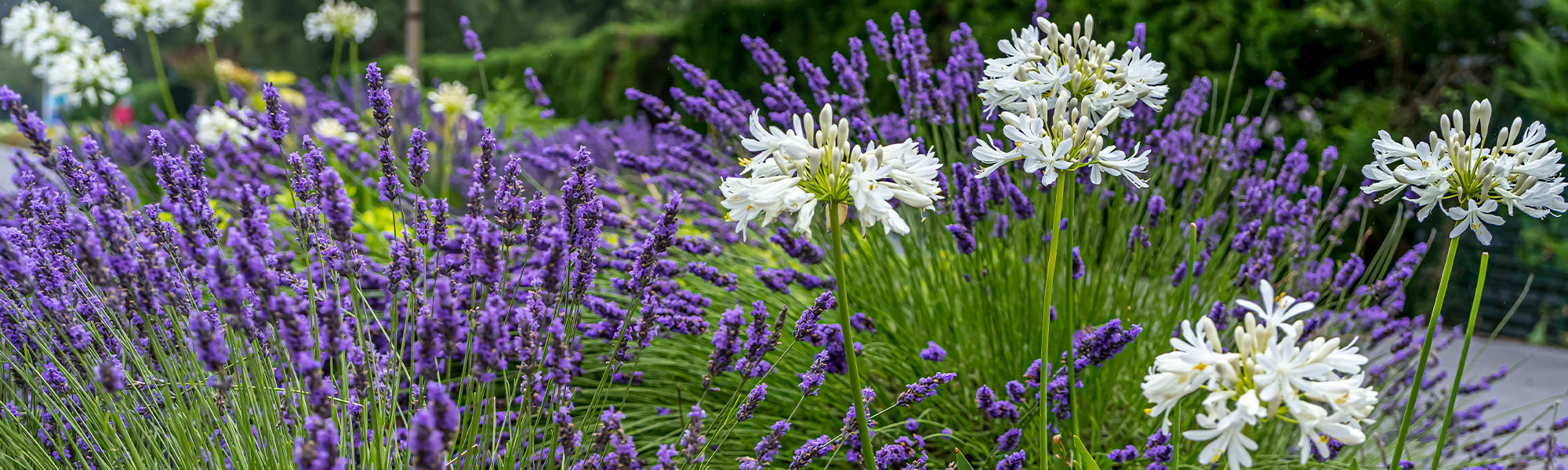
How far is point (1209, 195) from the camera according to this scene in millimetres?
2326

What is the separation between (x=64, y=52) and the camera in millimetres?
4551

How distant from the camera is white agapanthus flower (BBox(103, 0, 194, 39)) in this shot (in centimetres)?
440

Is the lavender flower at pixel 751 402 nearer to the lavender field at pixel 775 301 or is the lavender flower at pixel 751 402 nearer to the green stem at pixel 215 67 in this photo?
the lavender field at pixel 775 301

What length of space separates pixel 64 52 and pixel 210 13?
72cm

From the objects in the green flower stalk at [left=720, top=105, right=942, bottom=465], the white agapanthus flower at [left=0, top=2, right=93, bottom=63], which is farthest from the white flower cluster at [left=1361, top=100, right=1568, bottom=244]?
the white agapanthus flower at [left=0, top=2, right=93, bottom=63]

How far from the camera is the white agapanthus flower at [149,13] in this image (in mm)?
4398

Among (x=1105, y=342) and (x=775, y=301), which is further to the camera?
(x=775, y=301)

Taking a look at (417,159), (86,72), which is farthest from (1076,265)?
(86,72)

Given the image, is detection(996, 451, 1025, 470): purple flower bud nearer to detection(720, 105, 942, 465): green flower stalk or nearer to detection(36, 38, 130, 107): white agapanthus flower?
detection(720, 105, 942, 465): green flower stalk

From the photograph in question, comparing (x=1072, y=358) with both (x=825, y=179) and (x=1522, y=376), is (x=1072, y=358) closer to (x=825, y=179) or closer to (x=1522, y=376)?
(x=825, y=179)

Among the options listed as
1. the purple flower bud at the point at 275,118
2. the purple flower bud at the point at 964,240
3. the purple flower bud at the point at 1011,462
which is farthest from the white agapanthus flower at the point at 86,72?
the purple flower bud at the point at 1011,462

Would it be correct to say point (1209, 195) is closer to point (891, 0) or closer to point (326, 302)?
point (326, 302)

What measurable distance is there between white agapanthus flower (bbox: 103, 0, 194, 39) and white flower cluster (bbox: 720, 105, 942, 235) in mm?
4442

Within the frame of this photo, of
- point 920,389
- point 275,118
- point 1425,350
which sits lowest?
point 275,118
